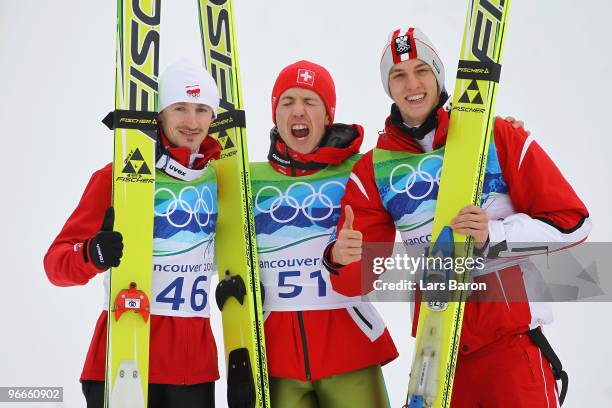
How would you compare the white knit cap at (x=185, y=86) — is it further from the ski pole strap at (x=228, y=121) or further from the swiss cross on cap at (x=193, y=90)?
the ski pole strap at (x=228, y=121)

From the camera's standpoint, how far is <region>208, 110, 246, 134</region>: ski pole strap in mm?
3164

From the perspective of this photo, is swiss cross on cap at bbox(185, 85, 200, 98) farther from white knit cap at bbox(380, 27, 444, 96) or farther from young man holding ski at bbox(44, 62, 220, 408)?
white knit cap at bbox(380, 27, 444, 96)

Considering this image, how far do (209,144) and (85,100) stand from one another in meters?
4.47

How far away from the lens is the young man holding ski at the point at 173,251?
2.74 meters

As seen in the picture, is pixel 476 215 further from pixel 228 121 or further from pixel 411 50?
pixel 228 121

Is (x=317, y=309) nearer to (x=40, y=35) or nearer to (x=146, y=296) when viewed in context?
(x=146, y=296)

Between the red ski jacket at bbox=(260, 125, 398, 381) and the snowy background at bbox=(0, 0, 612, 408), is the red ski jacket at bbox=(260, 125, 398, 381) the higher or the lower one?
the lower one

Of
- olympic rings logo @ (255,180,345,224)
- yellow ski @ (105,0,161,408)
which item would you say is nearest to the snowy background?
olympic rings logo @ (255,180,345,224)

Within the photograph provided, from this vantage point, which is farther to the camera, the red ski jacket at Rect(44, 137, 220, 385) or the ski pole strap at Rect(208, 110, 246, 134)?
the ski pole strap at Rect(208, 110, 246, 134)

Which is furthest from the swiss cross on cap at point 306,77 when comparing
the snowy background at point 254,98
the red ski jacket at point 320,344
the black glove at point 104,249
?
the snowy background at point 254,98

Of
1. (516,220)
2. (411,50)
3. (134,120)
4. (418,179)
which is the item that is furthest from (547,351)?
(134,120)

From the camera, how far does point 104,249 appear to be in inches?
102

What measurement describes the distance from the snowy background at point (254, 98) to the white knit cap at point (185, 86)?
2.89 metres

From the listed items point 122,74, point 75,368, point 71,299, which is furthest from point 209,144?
point 71,299
